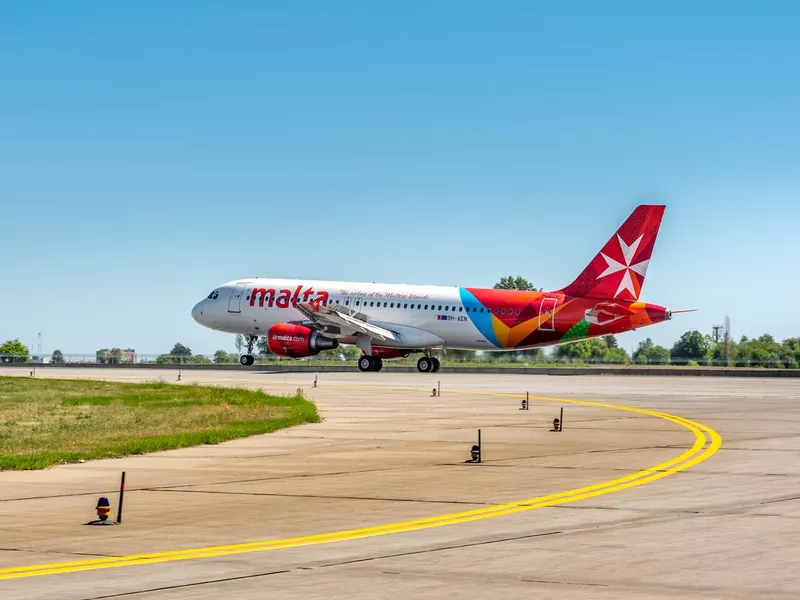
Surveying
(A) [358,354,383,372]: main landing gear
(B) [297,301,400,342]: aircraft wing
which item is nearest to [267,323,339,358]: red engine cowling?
(B) [297,301,400,342]: aircraft wing

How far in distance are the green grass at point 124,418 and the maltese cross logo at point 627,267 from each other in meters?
25.7

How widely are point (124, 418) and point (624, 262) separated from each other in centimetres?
3732

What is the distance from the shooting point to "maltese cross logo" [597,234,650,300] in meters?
64.1

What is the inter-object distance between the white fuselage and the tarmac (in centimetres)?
3699

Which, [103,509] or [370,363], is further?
[370,363]

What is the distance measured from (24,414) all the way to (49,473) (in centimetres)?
1528

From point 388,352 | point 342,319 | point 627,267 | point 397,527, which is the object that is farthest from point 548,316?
point 397,527

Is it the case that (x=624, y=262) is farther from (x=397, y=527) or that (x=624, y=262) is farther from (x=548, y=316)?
(x=397, y=527)

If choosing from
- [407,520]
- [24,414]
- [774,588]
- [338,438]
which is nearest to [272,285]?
[24,414]

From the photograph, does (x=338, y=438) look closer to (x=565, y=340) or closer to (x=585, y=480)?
(x=585, y=480)

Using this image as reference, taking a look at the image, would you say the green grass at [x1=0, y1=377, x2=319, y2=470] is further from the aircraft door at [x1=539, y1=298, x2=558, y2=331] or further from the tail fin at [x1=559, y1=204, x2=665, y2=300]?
the tail fin at [x1=559, y1=204, x2=665, y2=300]

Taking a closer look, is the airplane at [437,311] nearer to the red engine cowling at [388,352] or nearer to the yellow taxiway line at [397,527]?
the red engine cowling at [388,352]

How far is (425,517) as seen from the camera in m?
15.4

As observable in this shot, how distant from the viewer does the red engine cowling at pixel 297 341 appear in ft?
221
